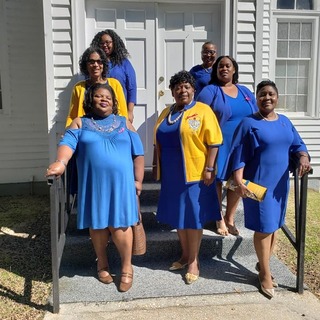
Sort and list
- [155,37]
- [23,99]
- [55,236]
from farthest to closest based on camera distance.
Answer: [23,99]
[155,37]
[55,236]

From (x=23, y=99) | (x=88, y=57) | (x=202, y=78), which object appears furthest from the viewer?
(x=23, y=99)

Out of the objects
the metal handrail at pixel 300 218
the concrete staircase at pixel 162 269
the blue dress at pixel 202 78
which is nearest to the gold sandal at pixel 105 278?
the concrete staircase at pixel 162 269

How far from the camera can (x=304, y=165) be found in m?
2.95

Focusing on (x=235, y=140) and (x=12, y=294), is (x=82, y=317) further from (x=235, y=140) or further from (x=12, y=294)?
(x=235, y=140)

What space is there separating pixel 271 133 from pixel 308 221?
234cm

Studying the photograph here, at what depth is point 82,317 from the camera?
282cm

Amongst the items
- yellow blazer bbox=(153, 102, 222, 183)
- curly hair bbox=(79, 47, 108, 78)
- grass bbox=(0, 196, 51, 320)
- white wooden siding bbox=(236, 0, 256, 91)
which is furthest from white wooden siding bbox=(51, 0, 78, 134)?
yellow blazer bbox=(153, 102, 222, 183)

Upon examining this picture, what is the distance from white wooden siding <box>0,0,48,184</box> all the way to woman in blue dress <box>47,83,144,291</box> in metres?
3.04

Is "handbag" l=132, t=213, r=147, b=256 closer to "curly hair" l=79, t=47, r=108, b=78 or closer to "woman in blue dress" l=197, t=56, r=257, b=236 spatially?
"woman in blue dress" l=197, t=56, r=257, b=236

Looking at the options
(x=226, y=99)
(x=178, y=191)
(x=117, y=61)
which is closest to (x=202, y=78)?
(x=226, y=99)

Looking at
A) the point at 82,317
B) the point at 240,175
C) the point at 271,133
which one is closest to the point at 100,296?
the point at 82,317

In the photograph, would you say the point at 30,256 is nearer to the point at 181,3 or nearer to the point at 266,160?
the point at 266,160

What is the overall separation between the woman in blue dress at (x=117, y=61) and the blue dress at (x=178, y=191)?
3.35ft

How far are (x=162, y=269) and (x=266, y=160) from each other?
53.2 inches
